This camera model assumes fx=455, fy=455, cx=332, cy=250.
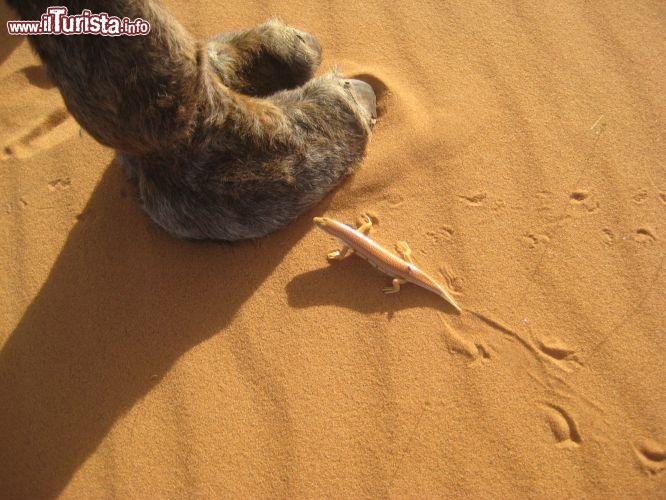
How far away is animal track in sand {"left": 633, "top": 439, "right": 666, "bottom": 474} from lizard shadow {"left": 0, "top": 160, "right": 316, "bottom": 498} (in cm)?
196

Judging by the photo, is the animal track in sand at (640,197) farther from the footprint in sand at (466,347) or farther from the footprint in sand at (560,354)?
the footprint in sand at (466,347)

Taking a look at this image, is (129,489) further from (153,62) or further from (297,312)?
(153,62)

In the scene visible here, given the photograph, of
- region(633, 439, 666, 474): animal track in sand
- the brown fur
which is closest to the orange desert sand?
region(633, 439, 666, 474): animal track in sand

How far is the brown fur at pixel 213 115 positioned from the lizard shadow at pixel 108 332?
0.93ft

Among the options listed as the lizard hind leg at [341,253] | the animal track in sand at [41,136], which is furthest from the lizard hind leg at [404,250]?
the animal track in sand at [41,136]

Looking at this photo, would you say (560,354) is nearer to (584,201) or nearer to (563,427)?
(563,427)

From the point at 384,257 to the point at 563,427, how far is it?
1401 mm

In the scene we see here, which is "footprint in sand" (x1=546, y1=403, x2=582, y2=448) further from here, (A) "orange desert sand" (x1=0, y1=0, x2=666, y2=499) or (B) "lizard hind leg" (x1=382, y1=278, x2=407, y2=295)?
(B) "lizard hind leg" (x1=382, y1=278, x2=407, y2=295)

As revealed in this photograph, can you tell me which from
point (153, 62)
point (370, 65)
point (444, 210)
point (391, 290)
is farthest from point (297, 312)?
point (370, 65)

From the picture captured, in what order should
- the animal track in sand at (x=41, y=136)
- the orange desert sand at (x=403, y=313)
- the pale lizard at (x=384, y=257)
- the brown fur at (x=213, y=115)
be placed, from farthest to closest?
the animal track in sand at (x=41, y=136)
the pale lizard at (x=384, y=257)
the orange desert sand at (x=403, y=313)
the brown fur at (x=213, y=115)

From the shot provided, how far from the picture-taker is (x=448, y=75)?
3.55m

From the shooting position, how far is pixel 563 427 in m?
2.57

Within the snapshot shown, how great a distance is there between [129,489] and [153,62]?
239 centimetres

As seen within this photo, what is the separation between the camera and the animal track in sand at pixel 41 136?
11.9 ft
